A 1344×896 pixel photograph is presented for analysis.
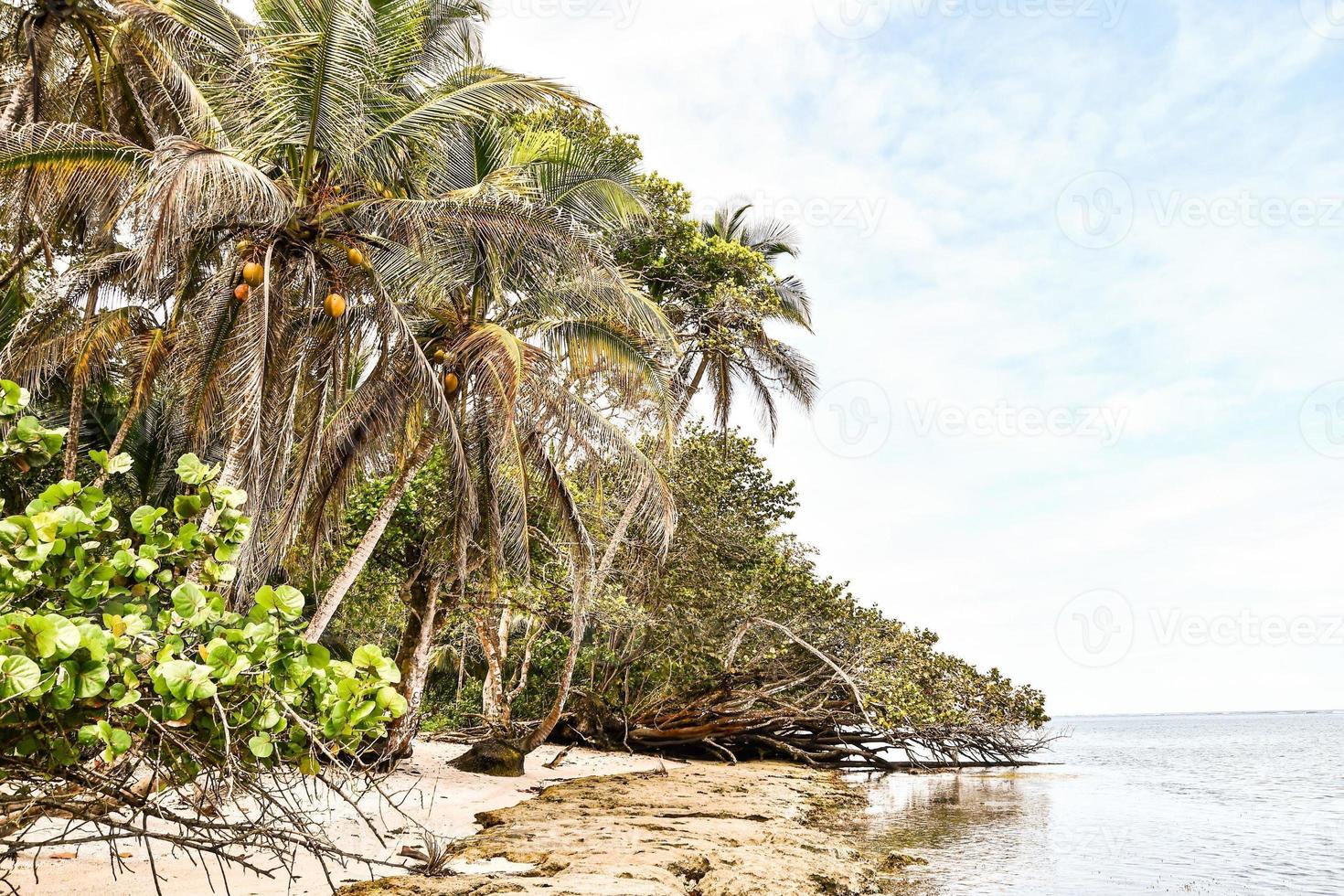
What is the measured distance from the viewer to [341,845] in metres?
7.27

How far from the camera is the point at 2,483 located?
11.5 m

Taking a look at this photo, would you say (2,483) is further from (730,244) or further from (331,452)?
(730,244)

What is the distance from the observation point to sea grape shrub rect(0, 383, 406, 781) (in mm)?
2311

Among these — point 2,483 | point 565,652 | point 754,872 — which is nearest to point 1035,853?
point 754,872

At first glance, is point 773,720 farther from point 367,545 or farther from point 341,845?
point 341,845

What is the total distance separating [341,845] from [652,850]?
2.63 meters

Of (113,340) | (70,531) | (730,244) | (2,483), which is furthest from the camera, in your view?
(730,244)

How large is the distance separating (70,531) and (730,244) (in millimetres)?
13234

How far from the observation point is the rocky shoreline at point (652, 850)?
6.29m

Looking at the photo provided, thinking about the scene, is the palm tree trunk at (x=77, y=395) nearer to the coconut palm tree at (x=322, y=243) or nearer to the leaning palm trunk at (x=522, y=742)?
the coconut palm tree at (x=322, y=243)

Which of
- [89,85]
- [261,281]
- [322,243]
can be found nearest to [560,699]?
[322,243]

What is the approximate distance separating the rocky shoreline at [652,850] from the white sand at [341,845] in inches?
16.9

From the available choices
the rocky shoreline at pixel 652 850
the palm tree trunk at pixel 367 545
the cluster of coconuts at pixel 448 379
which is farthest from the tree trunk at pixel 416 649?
the cluster of coconuts at pixel 448 379

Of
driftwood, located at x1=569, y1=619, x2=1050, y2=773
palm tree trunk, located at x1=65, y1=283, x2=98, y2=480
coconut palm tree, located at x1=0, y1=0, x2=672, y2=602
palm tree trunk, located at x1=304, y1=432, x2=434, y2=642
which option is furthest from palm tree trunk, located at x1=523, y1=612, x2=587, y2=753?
palm tree trunk, located at x1=65, y1=283, x2=98, y2=480
